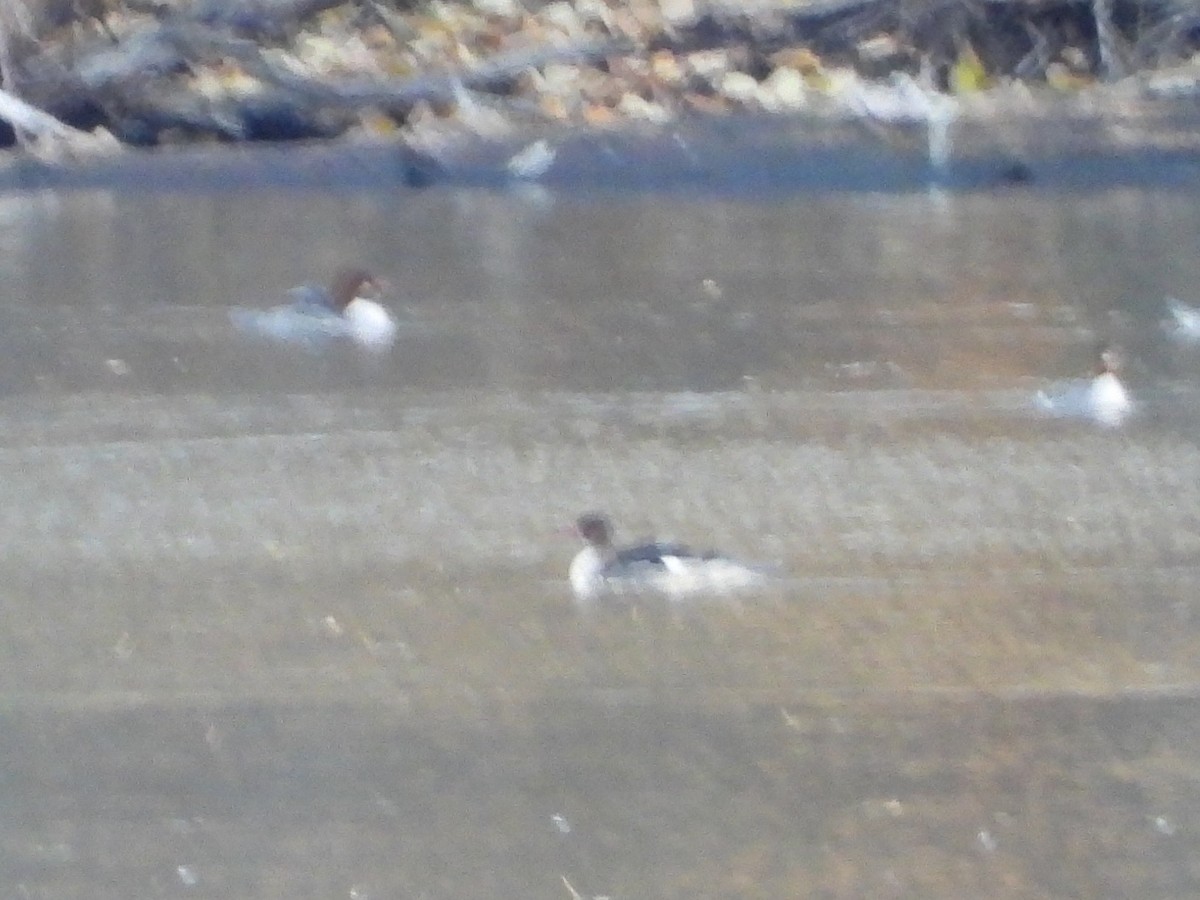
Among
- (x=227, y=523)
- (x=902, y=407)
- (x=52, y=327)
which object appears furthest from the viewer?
(x=52, y=327)

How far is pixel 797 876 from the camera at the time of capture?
5.96ft

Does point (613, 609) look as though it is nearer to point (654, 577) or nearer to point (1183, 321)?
point (654, 577)

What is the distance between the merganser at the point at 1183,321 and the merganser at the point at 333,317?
143 cm

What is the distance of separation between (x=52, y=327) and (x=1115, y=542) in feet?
6.89

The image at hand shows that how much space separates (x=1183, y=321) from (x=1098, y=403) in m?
0.55

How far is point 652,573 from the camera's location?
2.46 metres

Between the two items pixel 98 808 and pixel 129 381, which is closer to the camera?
pixel 98 808

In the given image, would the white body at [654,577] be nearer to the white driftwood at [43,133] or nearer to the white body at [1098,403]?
the white body at [1098,403]

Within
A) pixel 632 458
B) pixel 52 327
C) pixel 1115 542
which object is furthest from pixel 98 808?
pixel 52 327

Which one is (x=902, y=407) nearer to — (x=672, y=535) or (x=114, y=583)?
(x=672, y=535)

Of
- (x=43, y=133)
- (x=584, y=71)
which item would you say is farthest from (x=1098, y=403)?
(x=43, y=133)

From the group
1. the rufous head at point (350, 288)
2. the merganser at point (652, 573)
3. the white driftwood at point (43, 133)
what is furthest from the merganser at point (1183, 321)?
the white driftwood at point (43, 133)

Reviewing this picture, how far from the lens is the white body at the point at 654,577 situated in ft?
8.06

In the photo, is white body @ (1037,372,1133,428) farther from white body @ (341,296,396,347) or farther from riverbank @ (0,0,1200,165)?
riverbank @ (0,0,1200,165)
